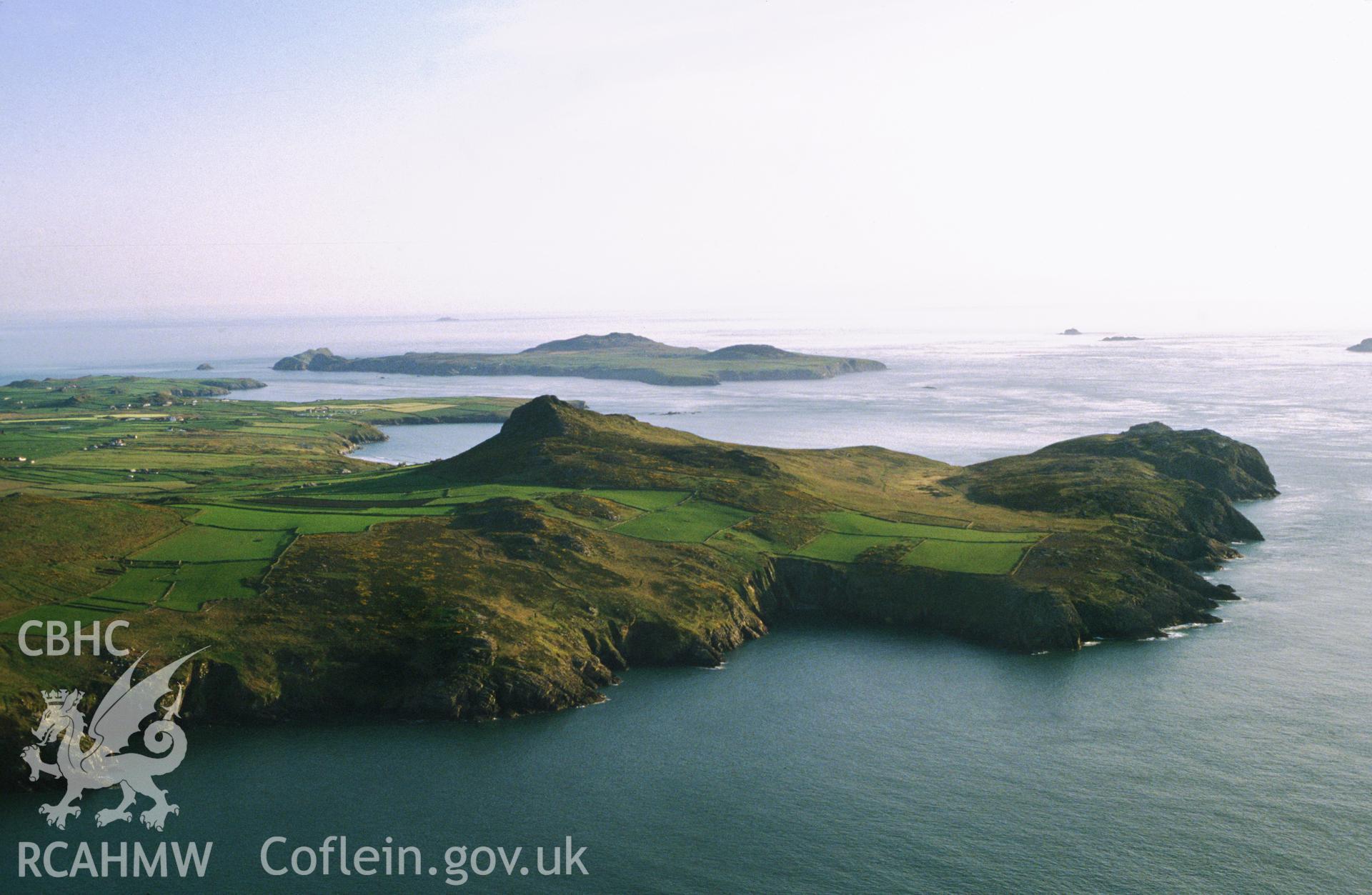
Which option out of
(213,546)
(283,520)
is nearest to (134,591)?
(213,546)

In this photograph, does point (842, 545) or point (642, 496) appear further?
point (642, 496)

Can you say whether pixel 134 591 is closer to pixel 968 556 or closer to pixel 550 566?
pixel 550 566

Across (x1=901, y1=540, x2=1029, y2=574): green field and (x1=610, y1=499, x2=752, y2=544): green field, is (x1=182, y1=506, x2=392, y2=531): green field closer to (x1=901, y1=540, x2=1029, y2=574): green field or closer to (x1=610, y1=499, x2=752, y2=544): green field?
(x1=610, y1=499, x2=752, y2=544): green field

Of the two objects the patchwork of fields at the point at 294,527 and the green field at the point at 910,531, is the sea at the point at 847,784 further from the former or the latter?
the green field at the point at 910,531

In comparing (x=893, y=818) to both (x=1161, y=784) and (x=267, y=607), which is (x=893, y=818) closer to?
(x=1161, y=784)

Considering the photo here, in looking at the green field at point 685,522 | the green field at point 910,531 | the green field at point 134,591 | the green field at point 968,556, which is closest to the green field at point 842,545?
the green field at point 910,531

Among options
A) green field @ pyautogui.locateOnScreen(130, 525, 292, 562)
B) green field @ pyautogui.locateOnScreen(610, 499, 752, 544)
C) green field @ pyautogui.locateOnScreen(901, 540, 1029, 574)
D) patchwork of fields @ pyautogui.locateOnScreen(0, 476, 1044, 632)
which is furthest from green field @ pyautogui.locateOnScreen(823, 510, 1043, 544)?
green field @ pyautogui.locateOnScreen(130, 525, 292, 562)
